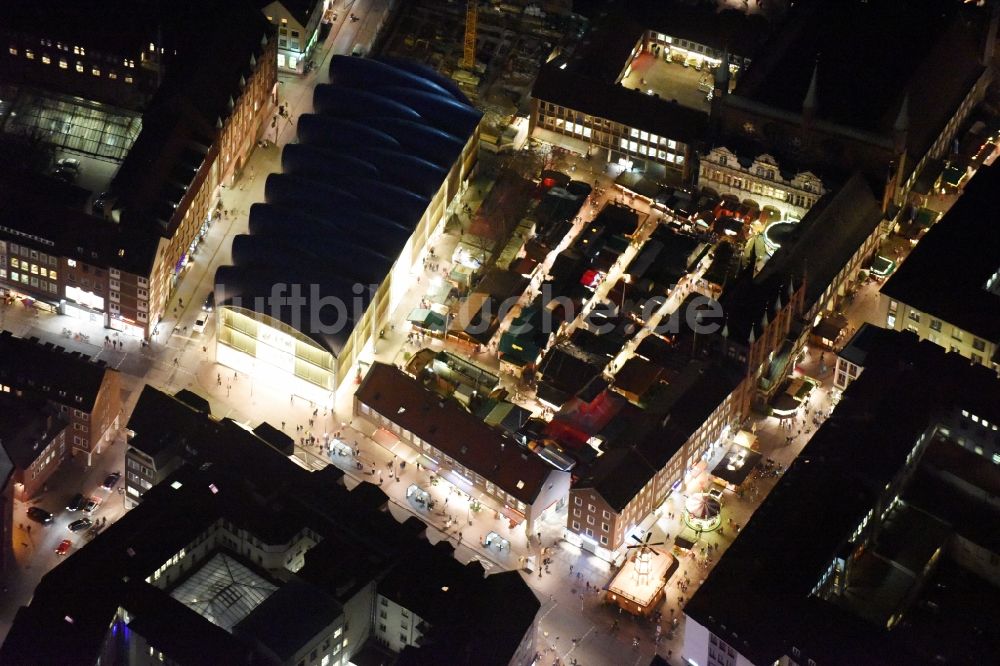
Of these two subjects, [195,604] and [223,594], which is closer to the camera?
[195,604]

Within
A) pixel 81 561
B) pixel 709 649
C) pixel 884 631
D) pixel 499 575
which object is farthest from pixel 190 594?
pixel 884 631

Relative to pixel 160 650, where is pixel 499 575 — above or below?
above

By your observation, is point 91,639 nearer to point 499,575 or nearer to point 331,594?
point 331,594

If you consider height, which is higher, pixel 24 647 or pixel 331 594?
pixel 331 594

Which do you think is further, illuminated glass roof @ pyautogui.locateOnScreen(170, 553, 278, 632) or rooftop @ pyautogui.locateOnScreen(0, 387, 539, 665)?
illuminated glass roof @ pyautogui.locateOnScreen(170, 553, 278, 632)

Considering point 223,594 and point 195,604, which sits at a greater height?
point 223,594

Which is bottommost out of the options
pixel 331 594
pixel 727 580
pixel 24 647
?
pixel 24 647

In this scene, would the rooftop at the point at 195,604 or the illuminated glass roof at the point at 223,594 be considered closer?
the rooftop at the point at 195,604

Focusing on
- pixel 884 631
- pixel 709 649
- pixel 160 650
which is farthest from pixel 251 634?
pixel 884 631

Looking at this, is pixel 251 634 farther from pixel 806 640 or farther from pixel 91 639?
pixel 806 640
